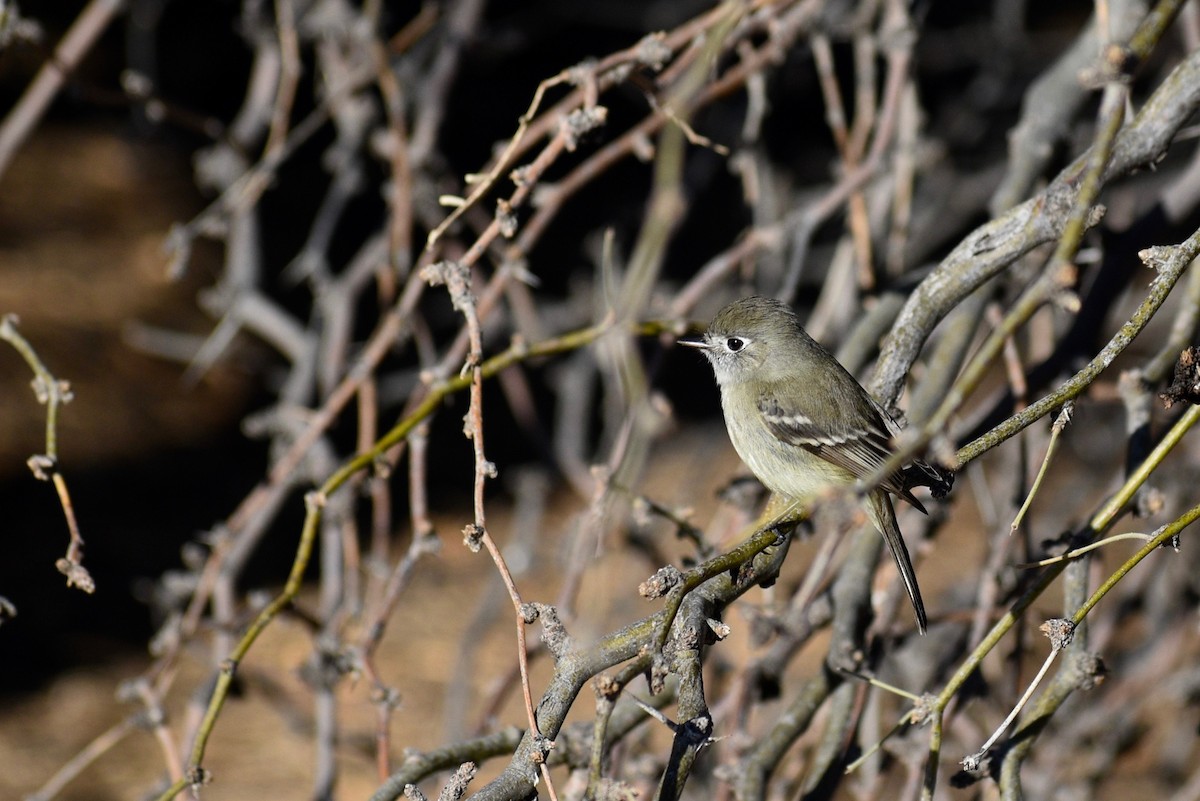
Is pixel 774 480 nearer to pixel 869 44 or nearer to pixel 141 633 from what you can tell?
pixel 869 44

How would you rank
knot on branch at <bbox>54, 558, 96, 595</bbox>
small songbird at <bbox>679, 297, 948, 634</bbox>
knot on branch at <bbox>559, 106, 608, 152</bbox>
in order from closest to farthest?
knot on branch at <bbox>54, 558, 96, 595</bbox> → knot on branch at <bbox>559, 106, 608, 152</bbox> → small songbird at <bbox>679, 297, 948, 634</bbox>

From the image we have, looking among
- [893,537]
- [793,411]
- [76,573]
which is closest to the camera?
[76,573]

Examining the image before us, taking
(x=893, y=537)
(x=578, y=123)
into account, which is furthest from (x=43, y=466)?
(x=893, y=537)

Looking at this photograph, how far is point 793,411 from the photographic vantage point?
10.9 ft

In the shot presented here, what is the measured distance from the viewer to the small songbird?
9.92 feet

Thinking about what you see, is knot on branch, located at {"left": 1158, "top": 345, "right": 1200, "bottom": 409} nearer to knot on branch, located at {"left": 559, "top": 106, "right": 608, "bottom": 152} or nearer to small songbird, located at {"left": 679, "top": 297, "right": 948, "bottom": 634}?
small songbird, located at {"left": 679, "top": 297, "right": 948, "bottom": 634}

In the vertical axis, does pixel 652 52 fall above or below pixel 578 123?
above

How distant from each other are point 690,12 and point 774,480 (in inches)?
197

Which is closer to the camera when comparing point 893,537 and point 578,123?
point 578,123

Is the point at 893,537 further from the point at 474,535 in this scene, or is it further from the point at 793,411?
the point at 474,535

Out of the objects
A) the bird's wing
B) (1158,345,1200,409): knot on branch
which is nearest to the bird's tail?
the bird's wing

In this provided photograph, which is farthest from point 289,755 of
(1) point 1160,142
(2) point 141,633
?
(1) point 1160,142

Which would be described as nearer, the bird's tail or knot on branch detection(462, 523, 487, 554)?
knot on branch detection(462, 523, 487, 554)

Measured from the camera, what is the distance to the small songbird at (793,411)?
302cm
